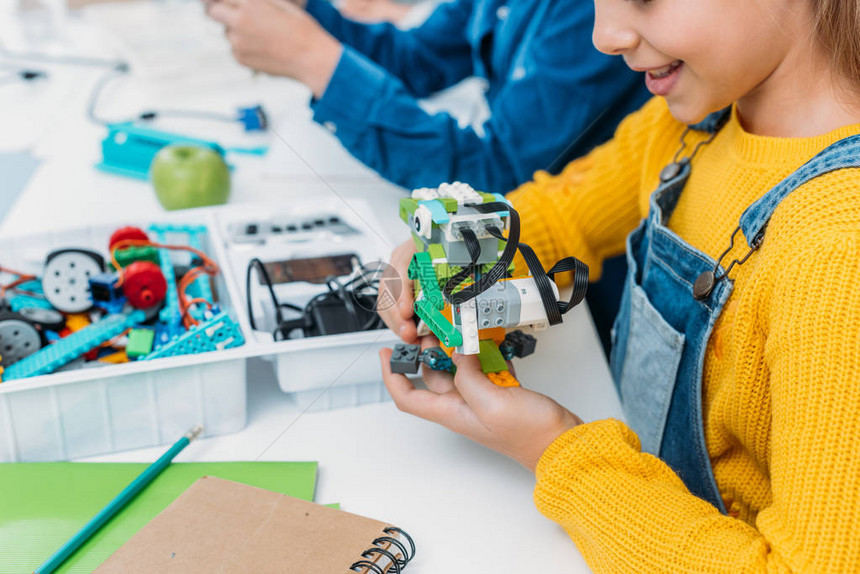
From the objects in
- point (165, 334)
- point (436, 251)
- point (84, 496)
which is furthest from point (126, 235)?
point (436, 251)

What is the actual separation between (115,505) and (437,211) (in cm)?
30

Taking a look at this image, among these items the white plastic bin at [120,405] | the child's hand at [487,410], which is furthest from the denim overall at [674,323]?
the white plastic bin at [120,405]

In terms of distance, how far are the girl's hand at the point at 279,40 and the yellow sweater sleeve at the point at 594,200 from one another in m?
0.32

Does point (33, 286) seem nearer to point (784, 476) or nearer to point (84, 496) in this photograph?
point (84, 496)

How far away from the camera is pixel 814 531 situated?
1.33 feet

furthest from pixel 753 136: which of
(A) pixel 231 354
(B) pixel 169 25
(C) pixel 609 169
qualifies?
(B) pixel 169 25

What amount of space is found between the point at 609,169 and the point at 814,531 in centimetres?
47

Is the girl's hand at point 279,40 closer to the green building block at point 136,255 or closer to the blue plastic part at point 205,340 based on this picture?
the green building block at point 136,255

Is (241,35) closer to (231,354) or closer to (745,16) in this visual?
(231,354)

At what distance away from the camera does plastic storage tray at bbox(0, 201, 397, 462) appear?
0.56m

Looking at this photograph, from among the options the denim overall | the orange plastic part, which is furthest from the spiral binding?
the denim overall

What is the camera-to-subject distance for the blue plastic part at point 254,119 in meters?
Result: 1.24

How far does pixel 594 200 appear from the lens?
807 mm

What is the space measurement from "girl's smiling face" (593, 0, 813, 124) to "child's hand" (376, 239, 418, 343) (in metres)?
0.22
